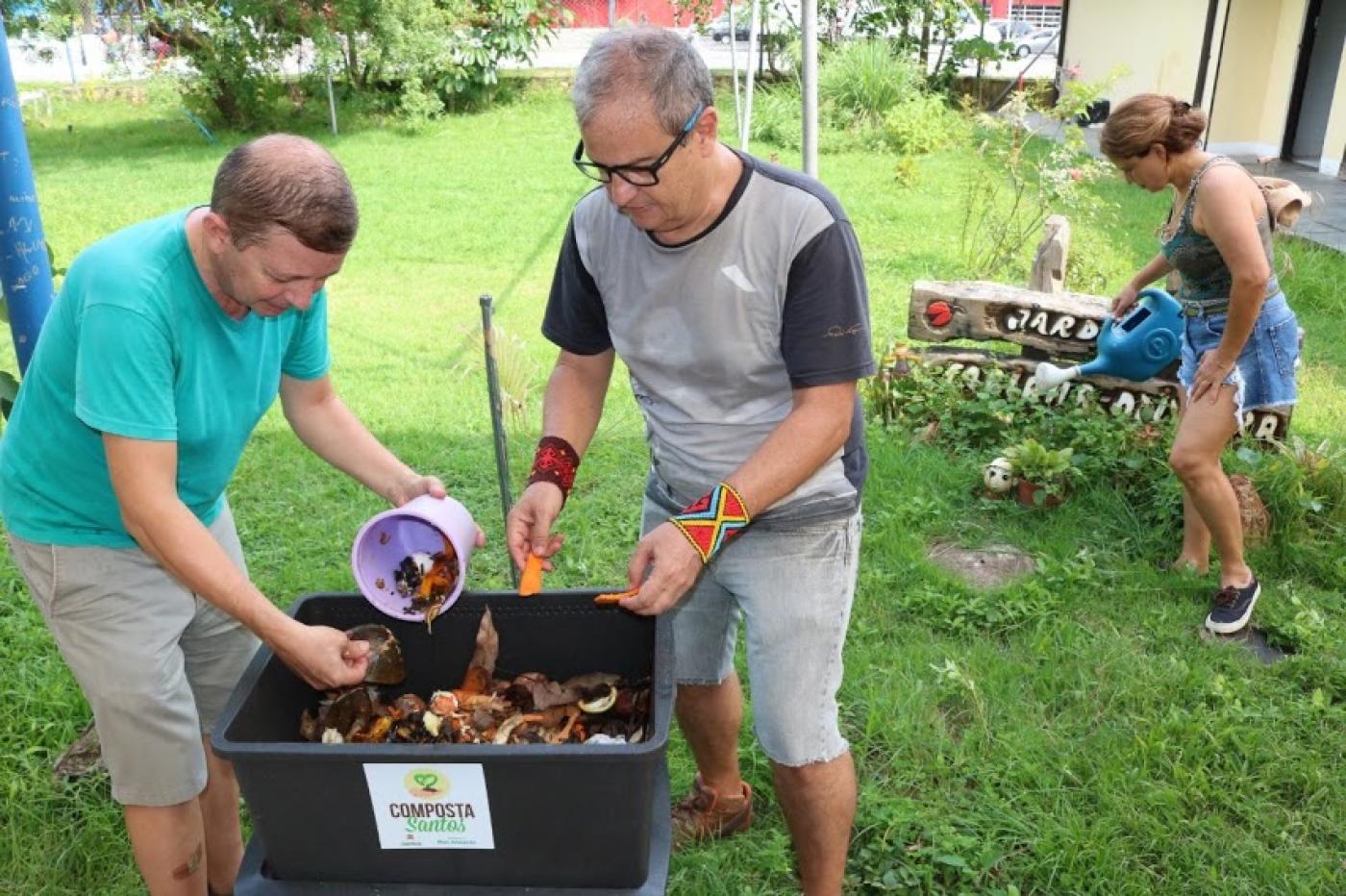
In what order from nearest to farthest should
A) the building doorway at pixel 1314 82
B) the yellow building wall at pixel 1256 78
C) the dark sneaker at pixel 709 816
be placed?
the dark sneaker at pixel 709 816 → the building doorway at pixel 1314 82 → the yellow building wall at pixel 1256 78

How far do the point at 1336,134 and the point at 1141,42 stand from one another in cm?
381

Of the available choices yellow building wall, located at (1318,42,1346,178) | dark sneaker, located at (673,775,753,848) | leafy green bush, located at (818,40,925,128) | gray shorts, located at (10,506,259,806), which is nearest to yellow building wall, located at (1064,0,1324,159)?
yellow building wall, located at (1318,42,1346,178)

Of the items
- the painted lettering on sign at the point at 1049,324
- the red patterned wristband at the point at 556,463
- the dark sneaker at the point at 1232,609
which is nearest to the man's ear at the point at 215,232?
the red patterned wristband at the point at 556,463

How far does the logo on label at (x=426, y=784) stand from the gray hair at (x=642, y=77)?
105 centimetres

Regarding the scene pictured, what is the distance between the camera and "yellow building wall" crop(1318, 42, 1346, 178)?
33.7 ft

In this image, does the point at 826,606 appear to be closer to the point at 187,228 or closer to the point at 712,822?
the point at 712,822

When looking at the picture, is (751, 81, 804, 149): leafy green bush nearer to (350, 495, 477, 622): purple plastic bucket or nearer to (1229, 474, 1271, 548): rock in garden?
(1229, 474, 1271, 548): rock in garden

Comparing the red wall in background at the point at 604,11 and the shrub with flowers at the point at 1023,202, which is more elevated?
the red wall in background at the point at 604,11

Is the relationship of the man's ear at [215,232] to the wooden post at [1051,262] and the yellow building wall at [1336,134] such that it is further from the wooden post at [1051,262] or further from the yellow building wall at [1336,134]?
the yellow building wall at [1336,134]

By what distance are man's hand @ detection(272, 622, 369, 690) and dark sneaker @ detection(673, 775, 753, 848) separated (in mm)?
1172

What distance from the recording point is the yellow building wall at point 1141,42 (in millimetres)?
12633

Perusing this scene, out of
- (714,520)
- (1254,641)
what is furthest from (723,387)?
(1254,641)

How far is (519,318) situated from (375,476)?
465 centimetres

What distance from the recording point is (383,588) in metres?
2.07
